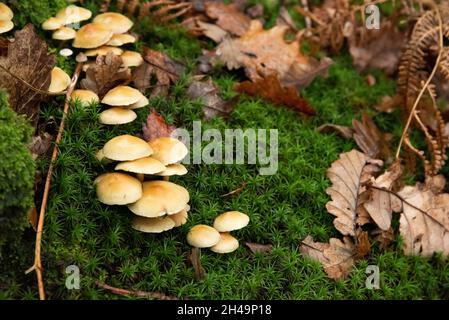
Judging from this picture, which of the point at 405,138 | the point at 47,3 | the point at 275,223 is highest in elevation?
the point at 47,3

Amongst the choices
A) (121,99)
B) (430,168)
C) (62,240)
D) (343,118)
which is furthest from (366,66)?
(62,240)

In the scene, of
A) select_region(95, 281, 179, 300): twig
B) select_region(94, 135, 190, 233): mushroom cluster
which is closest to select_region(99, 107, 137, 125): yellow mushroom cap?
select_region(94, 135, 190, 233): mushroom cluster

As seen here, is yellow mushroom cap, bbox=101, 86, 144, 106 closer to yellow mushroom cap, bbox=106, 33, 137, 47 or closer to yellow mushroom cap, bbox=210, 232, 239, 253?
yellow mushroom cap, bbox=106, 33, 137, 47

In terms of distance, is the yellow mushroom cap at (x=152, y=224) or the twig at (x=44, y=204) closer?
the twig at (x=44, y=204)

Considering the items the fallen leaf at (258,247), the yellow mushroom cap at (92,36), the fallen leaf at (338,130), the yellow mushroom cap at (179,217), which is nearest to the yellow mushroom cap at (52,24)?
the yellow mushroom cap at (92,36)

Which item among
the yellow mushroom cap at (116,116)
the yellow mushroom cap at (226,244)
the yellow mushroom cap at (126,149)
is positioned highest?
the yellow mushroom cap at (116,116)

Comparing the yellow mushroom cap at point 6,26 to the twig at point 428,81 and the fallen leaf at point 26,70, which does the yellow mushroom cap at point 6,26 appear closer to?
the fallen leaf at point 26,70

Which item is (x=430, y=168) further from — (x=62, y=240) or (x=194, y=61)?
(x=62, y=240)
